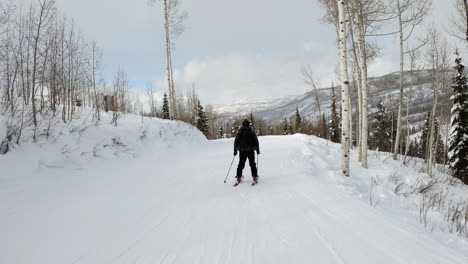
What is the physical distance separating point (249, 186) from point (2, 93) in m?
8.66

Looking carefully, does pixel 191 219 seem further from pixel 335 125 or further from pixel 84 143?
pixel 335 125

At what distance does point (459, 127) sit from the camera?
87.6 feet

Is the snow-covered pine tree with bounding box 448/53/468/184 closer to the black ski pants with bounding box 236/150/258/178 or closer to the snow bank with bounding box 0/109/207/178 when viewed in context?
the snow bank with bounding box 0/109/207/178

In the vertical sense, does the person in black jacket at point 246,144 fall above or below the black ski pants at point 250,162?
above

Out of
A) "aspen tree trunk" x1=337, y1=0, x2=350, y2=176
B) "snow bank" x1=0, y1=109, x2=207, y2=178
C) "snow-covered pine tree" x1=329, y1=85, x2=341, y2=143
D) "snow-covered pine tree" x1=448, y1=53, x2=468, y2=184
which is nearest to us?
"snow bank" x1=0, y1=109, x2=207, y2=178

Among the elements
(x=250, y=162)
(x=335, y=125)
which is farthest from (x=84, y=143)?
(x=335, y=125)

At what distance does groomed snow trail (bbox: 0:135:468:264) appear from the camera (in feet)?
12.1

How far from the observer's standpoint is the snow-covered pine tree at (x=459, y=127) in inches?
1024

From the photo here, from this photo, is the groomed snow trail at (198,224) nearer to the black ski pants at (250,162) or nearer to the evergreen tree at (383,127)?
the black ski pants at (250,162)

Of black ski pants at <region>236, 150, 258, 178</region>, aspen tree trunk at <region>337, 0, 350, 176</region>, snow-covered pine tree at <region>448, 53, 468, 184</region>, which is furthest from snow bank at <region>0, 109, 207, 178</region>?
snow-covered pine tree at <region>448, 53, 468, 184</region>

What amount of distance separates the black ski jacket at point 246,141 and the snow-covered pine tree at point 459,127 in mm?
26589

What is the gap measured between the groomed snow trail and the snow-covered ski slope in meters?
0.02

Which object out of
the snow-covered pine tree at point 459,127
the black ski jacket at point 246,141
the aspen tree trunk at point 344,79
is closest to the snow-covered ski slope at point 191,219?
the aspen tree trunk at point 344,79

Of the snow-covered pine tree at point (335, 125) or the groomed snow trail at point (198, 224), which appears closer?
the groomed snow trail at point (198, 224)
